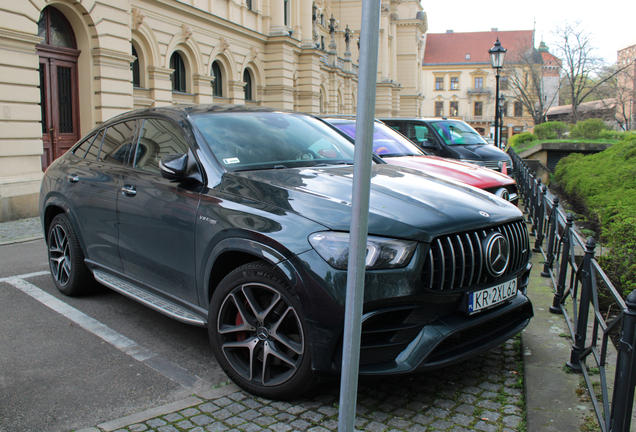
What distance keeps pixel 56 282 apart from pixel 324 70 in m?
36.5

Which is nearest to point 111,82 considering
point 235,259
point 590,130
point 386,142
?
point 386,142

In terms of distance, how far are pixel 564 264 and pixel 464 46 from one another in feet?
346

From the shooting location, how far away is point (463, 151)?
462 inches

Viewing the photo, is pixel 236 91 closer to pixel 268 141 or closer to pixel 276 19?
pixel 276 19

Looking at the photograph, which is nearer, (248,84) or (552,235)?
(552,235)

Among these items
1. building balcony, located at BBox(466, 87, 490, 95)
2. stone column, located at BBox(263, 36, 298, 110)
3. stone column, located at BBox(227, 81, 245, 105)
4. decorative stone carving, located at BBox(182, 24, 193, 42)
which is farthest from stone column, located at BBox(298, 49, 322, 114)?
building balcony, located at BBox(466, 87, 490, 95)

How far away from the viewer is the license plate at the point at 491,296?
3.16 meters

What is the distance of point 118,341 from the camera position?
4.31 meters

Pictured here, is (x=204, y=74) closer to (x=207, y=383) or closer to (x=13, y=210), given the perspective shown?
(x=13, y=210)

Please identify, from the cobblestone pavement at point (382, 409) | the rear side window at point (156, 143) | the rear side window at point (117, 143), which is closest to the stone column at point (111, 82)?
the rear side window at point (117, 143)

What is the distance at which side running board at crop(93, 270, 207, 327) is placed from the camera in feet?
12.2

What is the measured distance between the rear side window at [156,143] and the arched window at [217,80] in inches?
837

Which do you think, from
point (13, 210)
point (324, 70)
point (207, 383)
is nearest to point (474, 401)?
point (207, 383)

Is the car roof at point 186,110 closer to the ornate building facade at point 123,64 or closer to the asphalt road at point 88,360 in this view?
the asphalt road at point 88,360
